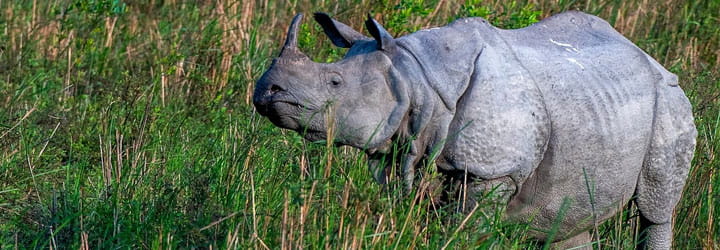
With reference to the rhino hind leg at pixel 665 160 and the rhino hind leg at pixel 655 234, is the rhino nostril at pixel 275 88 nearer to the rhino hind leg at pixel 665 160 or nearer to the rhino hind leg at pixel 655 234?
the rhino hind leg at pixel 665 160

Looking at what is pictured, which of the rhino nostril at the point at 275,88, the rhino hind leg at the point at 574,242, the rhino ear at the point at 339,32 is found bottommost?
the rhino hind leg at the point at 574,242

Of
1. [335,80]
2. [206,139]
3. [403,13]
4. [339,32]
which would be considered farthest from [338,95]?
[403,13]

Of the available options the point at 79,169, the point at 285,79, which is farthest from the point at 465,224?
the point at 79,169

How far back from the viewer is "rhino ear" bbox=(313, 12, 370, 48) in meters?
4.74

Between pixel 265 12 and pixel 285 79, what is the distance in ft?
15.8

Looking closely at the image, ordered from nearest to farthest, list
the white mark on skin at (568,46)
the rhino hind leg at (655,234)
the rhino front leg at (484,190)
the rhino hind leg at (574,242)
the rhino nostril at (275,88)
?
the rhino nostril at (275,88)
the rhino front leg at (484,190)
the white mark on skin at (568,46)
the rhino hind leg at (655,234)
the rhino hind leg at (574,242)

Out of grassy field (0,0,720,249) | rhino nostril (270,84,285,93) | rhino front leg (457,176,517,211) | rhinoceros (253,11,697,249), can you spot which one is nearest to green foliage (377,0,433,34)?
grassy field (0,0,720,249)

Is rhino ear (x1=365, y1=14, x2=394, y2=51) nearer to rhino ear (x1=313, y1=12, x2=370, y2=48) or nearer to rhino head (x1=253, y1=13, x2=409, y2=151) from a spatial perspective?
rhino head (x1=253, y1=13, x2=409, y2=151)

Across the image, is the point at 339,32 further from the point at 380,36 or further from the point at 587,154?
the point at 587,154

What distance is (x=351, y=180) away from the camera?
14.0 ft

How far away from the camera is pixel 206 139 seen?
6820mm

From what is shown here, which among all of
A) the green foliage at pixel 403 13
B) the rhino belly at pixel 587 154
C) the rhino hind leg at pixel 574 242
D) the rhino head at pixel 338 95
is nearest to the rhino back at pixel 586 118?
the rhino belly at pixel 587 154

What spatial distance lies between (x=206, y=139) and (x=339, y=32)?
7.31 ft

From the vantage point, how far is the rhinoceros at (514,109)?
4.38 m
